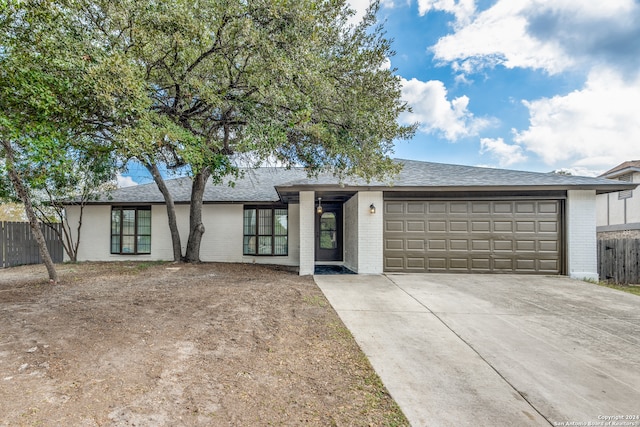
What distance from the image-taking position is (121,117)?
4129mm

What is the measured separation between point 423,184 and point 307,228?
141 inches

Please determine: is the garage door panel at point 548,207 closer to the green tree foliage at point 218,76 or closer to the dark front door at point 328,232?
the green tree foliage at point 218,76

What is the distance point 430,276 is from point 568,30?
822 cm

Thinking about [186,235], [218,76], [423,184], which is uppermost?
[218,76]

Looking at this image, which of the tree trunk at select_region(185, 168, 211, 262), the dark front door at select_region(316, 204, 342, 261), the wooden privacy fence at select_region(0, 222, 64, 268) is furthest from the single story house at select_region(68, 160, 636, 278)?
the wooden privacy fence at select_region(0, 222, 64, 268)

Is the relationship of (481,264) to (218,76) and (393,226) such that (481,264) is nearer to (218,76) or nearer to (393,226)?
(393,226)

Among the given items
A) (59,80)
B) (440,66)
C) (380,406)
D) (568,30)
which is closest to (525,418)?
(380,406)

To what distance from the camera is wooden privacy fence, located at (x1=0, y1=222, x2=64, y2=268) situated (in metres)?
10.9

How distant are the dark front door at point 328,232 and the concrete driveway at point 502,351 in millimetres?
5823

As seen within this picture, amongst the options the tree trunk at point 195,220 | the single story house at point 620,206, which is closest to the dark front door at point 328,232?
the tree trunk at point 195,220

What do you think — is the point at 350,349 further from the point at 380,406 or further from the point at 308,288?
the point at 308,288

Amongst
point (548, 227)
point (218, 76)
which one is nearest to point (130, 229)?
point (218, 76)

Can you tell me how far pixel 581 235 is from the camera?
333 inches

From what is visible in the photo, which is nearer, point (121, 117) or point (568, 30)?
point (121, 117)
